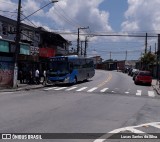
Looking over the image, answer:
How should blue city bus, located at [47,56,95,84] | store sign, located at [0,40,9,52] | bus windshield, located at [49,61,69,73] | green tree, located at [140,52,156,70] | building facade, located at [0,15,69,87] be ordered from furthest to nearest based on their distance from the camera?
green tree, located at [140,52,156,70], bus windshield, located at [49,61,69,73], blue city bus, located at [47,56,95,84], building facade, located at [0,15,69,87], store sign, located at [0,40,9,52]

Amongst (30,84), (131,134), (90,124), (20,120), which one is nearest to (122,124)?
(90,124)

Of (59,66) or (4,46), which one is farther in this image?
(59,66)

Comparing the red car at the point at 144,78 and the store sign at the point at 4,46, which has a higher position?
the store sign at the point at 4,46

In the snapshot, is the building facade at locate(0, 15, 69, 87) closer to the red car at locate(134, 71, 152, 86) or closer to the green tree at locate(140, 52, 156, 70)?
the red car at locate(134, 71, 152, 86)

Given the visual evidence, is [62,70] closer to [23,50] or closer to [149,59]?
[23,50]

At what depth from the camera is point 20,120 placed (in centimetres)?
1348

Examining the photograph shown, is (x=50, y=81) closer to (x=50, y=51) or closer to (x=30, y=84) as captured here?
(x=30, y=84)

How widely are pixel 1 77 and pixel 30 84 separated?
4845mm

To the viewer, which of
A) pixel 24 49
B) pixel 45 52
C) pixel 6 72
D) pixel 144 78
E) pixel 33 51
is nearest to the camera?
pixel 6 72

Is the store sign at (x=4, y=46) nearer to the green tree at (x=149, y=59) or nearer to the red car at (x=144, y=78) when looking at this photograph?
the red car at (x=144, y=78)

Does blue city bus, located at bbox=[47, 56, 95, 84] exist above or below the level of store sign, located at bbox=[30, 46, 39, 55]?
below

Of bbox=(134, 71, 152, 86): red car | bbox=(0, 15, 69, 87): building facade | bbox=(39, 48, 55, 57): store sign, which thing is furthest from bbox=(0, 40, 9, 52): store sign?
bbox=(134, 71, 152, 86): red car

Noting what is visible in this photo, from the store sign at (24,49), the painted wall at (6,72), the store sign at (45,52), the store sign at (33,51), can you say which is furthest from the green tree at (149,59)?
the painted wall at (6,72)

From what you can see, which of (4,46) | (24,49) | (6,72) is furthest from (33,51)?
(6,72)
